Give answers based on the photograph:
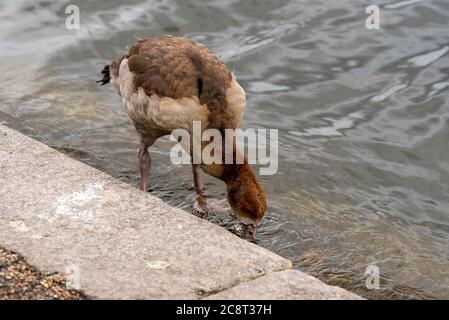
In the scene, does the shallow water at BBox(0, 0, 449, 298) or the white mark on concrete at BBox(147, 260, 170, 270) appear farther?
the shallow water at BBox(0, 0, 449, 298)

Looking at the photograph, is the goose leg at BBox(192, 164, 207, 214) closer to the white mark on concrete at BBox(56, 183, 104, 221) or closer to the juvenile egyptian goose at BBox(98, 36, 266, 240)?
the juvenile egyptian goose at BBox(98, 36, 266, 240)

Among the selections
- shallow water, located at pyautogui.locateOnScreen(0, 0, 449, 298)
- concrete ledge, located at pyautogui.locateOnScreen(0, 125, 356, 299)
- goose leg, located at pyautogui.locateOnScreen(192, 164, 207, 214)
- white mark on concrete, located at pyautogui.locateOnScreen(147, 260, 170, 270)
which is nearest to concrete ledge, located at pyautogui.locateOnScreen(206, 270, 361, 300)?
concrete ledge, located at pyautogui.locateOnScreen(0, 125, 356, 299)

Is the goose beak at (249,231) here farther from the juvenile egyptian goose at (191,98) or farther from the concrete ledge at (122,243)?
the concrete ledge at (122,243)

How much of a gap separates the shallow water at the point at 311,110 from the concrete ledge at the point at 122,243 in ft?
4.08

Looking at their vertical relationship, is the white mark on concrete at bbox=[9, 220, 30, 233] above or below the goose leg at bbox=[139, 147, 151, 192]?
above

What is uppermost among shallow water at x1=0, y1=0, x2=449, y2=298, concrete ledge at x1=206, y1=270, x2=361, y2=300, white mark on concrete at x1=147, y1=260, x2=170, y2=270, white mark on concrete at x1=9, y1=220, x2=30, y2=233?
white mark on concrete at x1=9, y1=220, x2=30, y2=233

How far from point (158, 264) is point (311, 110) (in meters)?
5.26

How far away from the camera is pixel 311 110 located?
937cm

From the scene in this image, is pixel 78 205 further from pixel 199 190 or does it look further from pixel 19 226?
pixel 199 190

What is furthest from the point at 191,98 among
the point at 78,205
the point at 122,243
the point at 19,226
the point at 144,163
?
the point at 19,226

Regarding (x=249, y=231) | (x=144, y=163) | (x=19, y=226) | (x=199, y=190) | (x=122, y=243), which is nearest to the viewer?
(x=122, y=243)

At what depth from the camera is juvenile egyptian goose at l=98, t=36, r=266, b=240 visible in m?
5.74
